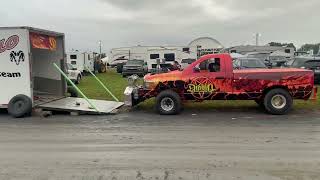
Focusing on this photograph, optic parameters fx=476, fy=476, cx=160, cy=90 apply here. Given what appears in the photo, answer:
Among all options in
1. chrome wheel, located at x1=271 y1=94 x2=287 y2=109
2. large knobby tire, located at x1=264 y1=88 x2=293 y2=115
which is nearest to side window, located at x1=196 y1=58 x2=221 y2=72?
large knobby tire, located at x1=264 y1=88 x2=293 y2=115

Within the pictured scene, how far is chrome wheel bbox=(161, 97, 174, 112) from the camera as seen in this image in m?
14.9

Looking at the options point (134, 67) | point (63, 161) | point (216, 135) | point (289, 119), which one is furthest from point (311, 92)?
point (134, 67)

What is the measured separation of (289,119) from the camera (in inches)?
533

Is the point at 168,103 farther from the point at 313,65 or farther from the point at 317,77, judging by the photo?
the point at 313,65

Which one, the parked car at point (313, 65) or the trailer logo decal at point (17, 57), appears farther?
the parked car at point (313, 65)

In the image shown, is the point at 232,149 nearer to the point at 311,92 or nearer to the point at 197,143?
the point at 197,143

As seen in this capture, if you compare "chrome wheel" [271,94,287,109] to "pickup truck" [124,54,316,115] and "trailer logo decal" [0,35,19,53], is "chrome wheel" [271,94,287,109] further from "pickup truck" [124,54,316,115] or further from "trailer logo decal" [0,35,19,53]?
"trailer logo decal" [0,35,19,53]

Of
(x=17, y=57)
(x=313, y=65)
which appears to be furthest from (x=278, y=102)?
(x=313, y=65)

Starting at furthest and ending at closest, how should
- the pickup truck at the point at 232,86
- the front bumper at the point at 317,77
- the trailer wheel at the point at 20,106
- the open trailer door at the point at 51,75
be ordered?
the front bumper at the point at 317,77
the open trailer door at the point at 51,75
the pickup truck at the point at 232,86
the trailer wheel at the point at 20,106

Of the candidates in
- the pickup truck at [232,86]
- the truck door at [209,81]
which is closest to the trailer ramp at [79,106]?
the pickup truck at [232,86]

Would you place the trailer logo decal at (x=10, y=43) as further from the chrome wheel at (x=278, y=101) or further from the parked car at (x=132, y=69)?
the parked car at (x=132, y=69)

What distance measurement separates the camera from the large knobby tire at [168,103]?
48.6 ft

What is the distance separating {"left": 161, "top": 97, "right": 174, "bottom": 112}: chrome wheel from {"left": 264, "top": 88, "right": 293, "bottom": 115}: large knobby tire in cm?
290

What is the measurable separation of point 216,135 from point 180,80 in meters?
4.61
